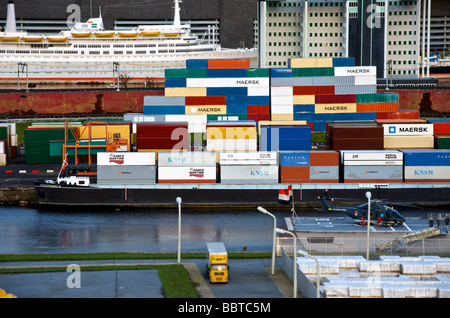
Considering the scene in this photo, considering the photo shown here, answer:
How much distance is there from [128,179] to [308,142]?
40.6ft

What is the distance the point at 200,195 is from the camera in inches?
2080

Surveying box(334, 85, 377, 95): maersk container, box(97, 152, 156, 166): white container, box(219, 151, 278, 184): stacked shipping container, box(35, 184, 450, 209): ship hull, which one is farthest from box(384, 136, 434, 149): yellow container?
box(97, 152, 156, 166): white container

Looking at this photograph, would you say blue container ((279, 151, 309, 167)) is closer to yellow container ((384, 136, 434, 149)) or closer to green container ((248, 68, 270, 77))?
yellow container ((384, 136, 434, 149))

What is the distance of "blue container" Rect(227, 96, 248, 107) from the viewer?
230ft

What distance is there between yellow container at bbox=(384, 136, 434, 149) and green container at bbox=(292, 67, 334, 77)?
1375 cm

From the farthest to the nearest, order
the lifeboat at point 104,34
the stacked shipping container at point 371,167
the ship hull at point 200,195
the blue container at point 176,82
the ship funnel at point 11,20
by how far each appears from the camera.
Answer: the ship funnel at point 11,20 → the lifeboat at point 104,34 → the blue container at point 176,82 → the stacked shipping container at point 371,167 → the ship hull at point 200,195

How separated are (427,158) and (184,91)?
23502 mm

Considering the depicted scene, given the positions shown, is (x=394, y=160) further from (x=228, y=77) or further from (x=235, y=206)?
(x=228, y=77)

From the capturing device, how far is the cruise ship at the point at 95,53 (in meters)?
115

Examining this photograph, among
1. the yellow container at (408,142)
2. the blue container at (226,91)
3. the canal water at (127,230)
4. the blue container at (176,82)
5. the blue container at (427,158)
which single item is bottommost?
the canal water at (127,230)

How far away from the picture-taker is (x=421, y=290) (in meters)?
29.3

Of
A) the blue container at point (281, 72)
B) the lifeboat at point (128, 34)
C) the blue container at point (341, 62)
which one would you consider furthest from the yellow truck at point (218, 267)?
the lifeboat at point (128, 34)

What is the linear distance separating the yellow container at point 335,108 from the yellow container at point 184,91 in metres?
9.68

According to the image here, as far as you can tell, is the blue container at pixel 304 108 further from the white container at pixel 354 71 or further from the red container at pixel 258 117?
the white container at pixel 354 71
